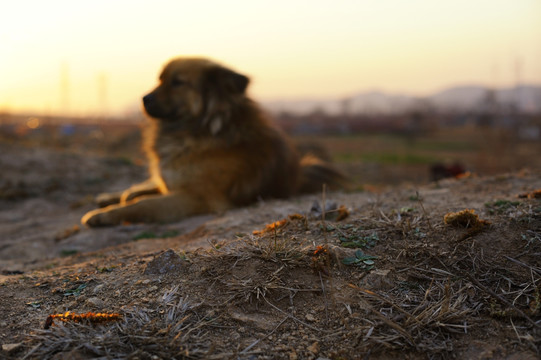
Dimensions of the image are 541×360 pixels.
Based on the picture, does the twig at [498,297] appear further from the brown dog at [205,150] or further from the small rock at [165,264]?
the brown dog at [205,150]

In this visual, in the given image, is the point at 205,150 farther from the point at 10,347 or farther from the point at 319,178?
the point at 10,347

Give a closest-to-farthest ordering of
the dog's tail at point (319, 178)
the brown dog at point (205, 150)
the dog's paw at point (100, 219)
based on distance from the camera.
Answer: the dog's paw at point (100, 219), the brown dog at point (205, 150), the dog's tail at point (319, 178)

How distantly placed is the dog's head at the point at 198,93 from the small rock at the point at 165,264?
2949mm

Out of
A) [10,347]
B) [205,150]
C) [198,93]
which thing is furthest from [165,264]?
[198,93]

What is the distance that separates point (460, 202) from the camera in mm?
3516

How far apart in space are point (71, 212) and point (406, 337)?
5377mm

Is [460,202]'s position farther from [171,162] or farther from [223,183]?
[171,162]

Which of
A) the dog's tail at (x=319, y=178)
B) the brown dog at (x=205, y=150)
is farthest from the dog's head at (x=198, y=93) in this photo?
the dog's tail at (x=319, y=178)

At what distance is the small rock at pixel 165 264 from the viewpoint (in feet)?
8.28

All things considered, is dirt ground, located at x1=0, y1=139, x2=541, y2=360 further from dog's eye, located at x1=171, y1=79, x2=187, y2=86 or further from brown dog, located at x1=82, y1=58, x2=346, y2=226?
dog's eye, located at x1=171, y1=79, x2=187, y2=86

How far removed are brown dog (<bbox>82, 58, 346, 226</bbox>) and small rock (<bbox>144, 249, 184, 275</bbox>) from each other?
244 centimetres

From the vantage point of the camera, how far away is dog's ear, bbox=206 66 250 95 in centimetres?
549

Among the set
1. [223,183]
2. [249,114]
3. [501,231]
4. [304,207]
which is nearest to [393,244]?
[501,231]

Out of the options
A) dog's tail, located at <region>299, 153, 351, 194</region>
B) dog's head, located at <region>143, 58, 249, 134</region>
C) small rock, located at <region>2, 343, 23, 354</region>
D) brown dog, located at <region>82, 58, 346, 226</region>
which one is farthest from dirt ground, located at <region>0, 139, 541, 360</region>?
dog's tail, located at <region>299, 153, 351, 194</region>
